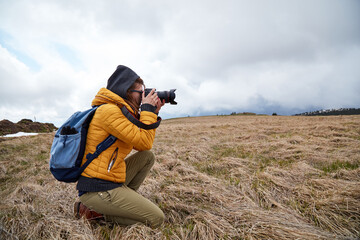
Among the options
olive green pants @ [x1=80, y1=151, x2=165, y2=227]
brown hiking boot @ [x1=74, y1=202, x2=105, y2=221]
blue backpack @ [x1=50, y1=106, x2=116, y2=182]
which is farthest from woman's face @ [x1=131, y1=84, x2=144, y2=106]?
brown hiking boot @ [x1=74, y1=202, x2=105, y2=221]

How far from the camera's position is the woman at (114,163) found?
1944mm

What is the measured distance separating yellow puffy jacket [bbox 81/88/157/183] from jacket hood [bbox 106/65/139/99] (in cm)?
15

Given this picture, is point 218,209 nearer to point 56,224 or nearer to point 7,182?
point 56,224

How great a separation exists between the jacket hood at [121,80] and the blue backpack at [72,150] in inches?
17.0

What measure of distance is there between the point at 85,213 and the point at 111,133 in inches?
46.2

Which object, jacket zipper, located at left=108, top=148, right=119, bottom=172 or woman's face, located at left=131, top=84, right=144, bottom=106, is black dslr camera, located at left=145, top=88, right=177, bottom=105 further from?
jacket zipper, located at left=108, top=148, right=119, bottom=172

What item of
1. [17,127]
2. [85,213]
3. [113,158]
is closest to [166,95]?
[113,158]

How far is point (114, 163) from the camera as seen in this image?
2.02 m

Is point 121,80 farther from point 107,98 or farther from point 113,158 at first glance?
point 113,158

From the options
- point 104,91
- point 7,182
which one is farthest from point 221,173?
point 7,182

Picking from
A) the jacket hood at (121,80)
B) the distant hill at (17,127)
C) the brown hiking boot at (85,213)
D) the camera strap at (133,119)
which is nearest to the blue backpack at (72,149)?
the camera strap at (133,119)

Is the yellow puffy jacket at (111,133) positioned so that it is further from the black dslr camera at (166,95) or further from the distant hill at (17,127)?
the distant hill at (17,127)

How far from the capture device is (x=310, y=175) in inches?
138

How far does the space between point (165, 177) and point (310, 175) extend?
10.4ft
